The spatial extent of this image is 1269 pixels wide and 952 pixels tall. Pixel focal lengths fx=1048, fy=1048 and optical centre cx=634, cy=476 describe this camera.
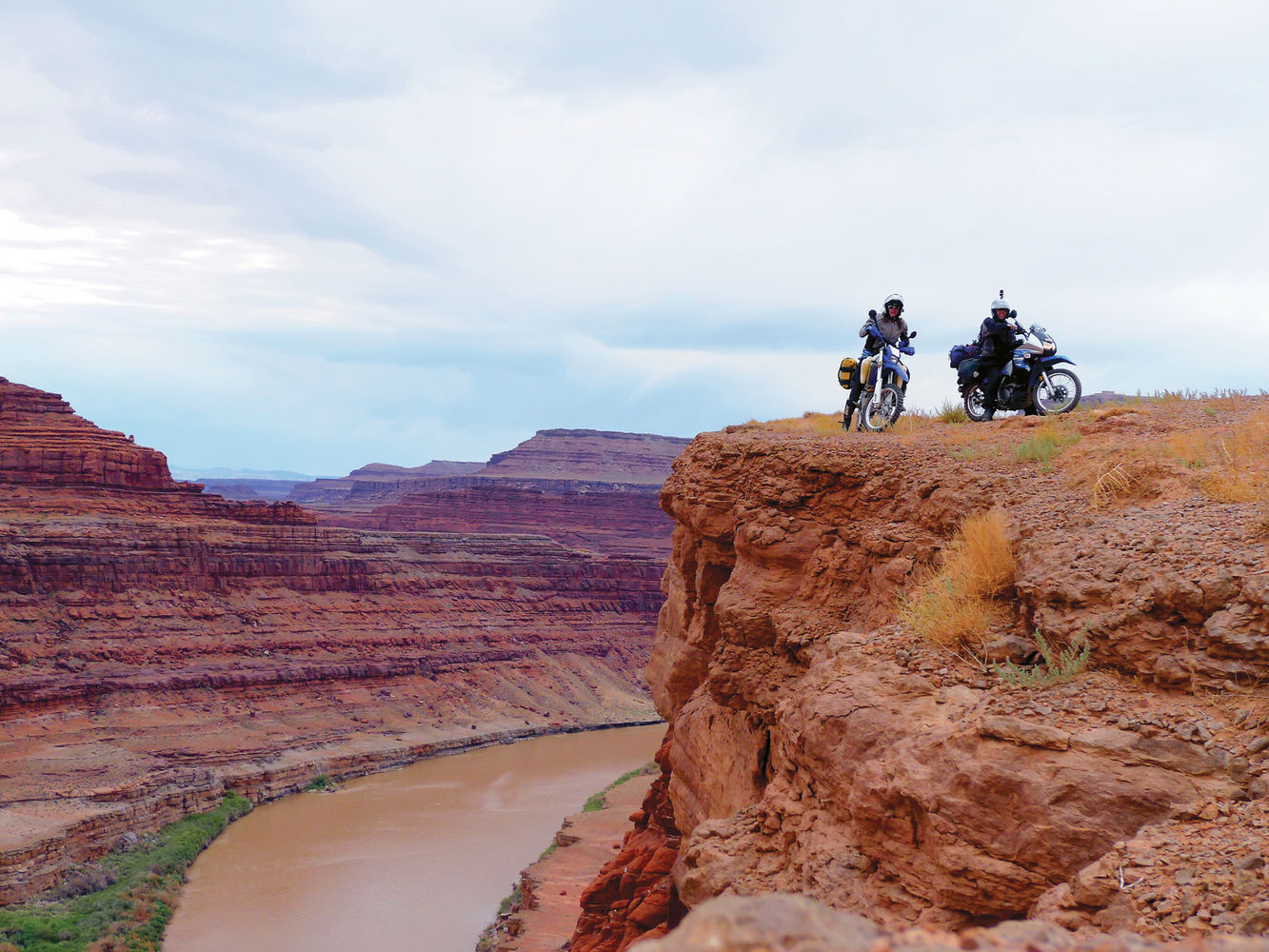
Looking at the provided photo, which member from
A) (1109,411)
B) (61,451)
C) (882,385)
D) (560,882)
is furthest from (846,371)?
(61,451)

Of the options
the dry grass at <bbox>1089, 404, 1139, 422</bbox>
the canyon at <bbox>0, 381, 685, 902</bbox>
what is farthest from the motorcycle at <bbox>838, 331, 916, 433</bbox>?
the canyon at <bbox>0, 381, 685, 902</bbox>

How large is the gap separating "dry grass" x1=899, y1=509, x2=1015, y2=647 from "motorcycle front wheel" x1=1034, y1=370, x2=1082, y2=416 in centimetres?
523

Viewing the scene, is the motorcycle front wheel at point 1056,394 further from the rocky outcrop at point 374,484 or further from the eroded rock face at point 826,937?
the rocky outcrop at point 374,484

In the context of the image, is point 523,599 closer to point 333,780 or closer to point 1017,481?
point 333,780

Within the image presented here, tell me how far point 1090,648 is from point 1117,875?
1.89m

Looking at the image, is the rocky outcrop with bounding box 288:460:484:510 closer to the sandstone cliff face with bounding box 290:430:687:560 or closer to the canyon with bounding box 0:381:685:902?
the sandstone cliff face with bounding box 290:430:687:560

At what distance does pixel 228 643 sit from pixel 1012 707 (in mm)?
45628

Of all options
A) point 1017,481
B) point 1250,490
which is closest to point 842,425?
point 1017,481

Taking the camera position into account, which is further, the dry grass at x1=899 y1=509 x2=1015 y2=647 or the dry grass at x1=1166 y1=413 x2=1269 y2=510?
the dry grass at x1=1166 y1=413 x2=1269 y2=510

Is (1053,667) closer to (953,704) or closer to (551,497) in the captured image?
(953,704)

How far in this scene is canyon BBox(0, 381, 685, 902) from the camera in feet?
112

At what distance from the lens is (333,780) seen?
128 ft

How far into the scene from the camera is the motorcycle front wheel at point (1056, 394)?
1244 cm

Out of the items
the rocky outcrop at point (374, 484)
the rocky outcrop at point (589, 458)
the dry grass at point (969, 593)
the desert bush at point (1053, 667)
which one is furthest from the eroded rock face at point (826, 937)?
the rocky outcrop at point (374, 484)
